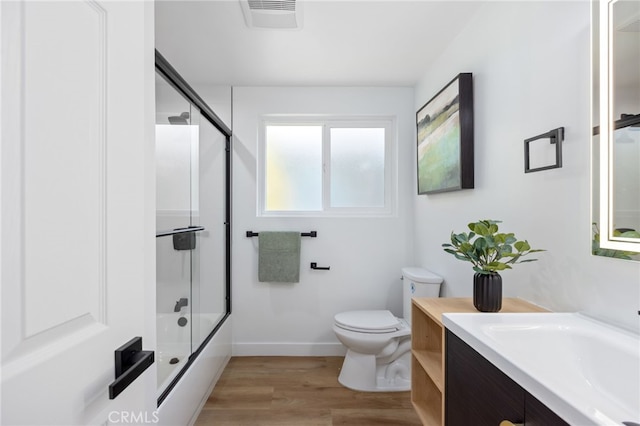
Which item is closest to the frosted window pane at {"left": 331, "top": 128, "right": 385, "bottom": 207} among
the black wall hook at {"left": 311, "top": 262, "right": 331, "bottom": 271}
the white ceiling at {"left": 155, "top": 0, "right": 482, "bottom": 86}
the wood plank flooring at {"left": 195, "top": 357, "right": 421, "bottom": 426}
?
the white ceiling at {"left": 155, "top": 0, "right": 482, "bottom": 86}

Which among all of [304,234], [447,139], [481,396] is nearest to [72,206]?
[481,396]

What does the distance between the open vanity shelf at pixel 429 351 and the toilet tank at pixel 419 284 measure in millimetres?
500

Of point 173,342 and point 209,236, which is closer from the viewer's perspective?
point 173,342

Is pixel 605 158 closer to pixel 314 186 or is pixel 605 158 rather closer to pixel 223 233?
pixel 314 186

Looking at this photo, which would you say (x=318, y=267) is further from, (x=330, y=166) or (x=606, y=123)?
(x=606, y=123)

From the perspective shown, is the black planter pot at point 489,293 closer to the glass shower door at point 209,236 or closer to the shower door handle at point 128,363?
the shower door handle at point 128,363

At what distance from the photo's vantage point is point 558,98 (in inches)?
43.0

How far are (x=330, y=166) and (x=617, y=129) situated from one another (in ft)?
6.13

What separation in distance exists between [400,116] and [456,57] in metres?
0.72

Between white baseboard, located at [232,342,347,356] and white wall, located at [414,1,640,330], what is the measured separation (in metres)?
1.20

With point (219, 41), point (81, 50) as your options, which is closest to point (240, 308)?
point (219, 41)

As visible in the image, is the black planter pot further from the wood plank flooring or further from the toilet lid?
the wood plank flooring

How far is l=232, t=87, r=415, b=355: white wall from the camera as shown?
2.48 m

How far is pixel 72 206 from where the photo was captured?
19.3 inches
